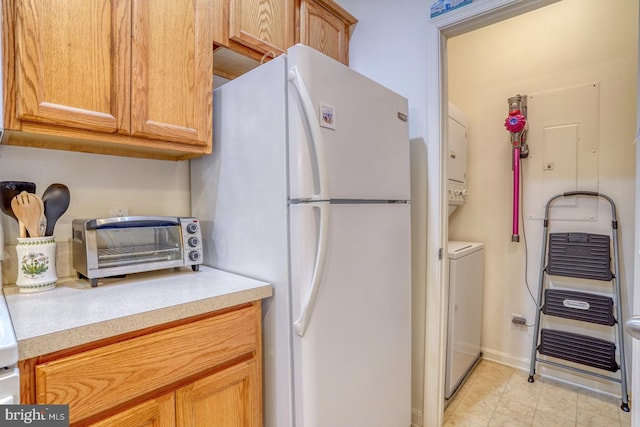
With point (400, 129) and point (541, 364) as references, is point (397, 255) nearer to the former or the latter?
point (400, 129)

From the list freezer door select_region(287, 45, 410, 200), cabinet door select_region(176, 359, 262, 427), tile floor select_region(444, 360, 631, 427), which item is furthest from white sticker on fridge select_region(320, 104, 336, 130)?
tile floor select_region(444, 360, 631, 427)

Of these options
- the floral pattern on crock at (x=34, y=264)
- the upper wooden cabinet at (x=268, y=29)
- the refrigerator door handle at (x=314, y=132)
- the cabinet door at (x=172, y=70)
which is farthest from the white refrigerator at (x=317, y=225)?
the floral pattern on crock at (x=34, y=264)

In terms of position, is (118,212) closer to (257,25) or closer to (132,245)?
(132,245)

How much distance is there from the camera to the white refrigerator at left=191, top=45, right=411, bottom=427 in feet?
3.62

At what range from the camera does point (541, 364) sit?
229 centimetres

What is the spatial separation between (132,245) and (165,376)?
558mm

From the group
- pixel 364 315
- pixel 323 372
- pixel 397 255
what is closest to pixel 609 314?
pixel 397 255

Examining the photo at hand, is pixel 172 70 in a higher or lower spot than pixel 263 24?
lower

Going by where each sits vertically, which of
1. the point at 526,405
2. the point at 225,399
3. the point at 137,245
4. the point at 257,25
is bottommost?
the point at 526,405

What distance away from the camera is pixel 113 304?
0.94 m

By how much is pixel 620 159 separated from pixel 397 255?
5.50 ft

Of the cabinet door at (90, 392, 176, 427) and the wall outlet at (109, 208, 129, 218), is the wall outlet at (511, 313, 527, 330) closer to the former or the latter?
the cabinet door at (90, 392, 176, 427)

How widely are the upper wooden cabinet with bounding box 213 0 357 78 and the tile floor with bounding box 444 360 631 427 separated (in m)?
2.18
